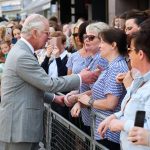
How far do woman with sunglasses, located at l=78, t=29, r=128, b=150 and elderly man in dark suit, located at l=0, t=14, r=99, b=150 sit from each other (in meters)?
0.40

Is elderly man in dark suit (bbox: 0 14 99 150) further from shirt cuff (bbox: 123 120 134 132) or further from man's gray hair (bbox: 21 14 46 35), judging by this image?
shirt cuff (bbox: 123 120 134 132)

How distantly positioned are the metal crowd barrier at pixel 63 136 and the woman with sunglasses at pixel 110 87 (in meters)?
0.17

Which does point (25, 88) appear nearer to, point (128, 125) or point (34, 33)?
point (34, 33)

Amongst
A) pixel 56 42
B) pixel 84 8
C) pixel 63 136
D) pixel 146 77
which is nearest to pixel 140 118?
pixel 146 77

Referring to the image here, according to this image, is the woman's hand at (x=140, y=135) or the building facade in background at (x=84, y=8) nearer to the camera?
the woman's hand at (x=140, y=135)

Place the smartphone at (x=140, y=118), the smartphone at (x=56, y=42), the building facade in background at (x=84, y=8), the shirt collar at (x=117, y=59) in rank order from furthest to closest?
the building facade in background at (x=84, y=8) < the smartphone at (x=56, y=42) < the shirt collar at (x=117, y=59) < the smartphone at (x=140, y=118)

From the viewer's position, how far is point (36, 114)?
4453mm

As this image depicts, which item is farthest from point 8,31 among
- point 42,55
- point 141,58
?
point 141,58

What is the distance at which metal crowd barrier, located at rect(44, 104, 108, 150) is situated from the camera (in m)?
4.21

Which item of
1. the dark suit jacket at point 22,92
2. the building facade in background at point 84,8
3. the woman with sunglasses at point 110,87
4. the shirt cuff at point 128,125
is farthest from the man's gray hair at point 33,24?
the building facade in background at point 84,8

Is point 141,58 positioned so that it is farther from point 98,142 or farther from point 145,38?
point 98,142

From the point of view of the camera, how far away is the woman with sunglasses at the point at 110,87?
158 inches

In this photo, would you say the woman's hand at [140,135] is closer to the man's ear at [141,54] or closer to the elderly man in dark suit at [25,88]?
the man's ear at [141,54]

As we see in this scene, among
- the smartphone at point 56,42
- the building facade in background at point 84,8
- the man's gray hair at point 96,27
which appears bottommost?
the smartphone at point 56,42
